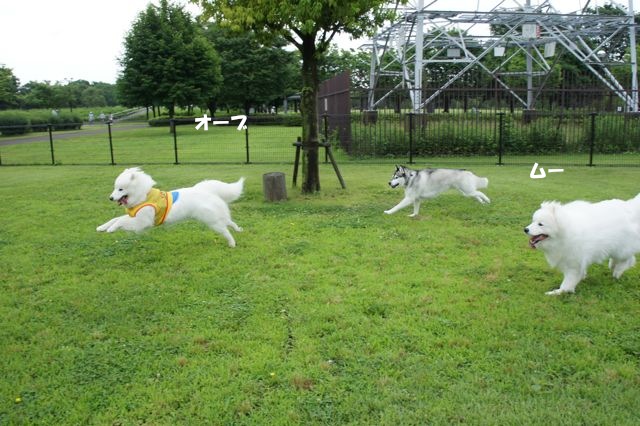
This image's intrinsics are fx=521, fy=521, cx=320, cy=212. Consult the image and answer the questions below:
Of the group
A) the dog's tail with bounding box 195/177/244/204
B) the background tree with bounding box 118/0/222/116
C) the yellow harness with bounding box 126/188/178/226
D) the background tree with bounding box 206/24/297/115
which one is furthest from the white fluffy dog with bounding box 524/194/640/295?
the background tree with bounding box 206/24/297/115

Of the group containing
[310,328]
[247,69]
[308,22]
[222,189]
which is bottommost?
[310,328]

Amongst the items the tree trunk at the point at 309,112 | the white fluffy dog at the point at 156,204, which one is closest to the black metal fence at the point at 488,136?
the tree trunk at the point at 309,112

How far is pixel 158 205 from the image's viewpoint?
613cm

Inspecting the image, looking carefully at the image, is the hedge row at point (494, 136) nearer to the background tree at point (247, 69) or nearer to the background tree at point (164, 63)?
the background tree at point (164, 63)

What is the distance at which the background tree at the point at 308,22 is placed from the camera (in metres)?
8.69

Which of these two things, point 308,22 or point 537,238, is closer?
point 537,238

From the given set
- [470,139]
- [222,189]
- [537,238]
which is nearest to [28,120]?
[470,139]

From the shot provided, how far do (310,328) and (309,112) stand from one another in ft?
21.1

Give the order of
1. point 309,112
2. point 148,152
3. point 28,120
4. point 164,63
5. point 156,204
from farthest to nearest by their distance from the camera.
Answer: point 28,120
point 164,63
point 148,152
point 309,112
point 156,204

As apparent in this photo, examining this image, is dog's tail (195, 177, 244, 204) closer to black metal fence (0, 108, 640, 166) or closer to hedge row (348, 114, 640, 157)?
black metal fence (0, 108, 640, 166)

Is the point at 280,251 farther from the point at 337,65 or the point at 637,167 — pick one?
the point at 337,65

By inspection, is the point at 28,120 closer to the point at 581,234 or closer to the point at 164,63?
the point at 164,63

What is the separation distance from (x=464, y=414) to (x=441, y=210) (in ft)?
19.9

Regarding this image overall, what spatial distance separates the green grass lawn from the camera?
10.8ft
